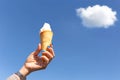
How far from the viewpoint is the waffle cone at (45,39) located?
7725 millimetres

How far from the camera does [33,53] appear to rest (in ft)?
26.4

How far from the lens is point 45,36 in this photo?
7867mm

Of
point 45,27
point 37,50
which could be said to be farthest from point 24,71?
point 45,27

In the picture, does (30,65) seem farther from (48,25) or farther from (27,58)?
(48,25)

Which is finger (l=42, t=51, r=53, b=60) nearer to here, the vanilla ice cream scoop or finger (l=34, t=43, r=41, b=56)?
the vanilla ice cream scoop

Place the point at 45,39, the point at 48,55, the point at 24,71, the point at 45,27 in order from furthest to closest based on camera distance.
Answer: the point at 45,27, the point at 24,71, the point at 45,39, the point at 48,55

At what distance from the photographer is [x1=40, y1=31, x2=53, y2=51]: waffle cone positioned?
7.72m

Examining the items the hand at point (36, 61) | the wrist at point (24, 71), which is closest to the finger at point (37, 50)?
the hand at point (36, 61)

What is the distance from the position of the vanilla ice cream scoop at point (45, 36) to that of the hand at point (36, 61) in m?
0.12

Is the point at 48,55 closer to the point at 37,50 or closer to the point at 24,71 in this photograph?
the point at 37,50

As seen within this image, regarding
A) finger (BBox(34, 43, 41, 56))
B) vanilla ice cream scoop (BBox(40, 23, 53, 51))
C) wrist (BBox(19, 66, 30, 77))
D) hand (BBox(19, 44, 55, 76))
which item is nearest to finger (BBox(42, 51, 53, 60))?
hand (BBox(19, 44, 55, 76))

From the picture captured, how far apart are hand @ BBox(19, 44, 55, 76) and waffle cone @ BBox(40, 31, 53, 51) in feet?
Result: 0.36

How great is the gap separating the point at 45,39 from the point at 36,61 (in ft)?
1.65

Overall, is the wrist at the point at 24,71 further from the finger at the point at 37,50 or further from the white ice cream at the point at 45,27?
the white ice cream at the point at 45,27
